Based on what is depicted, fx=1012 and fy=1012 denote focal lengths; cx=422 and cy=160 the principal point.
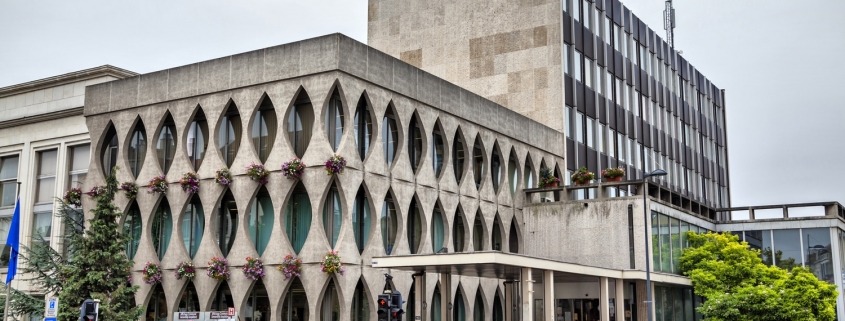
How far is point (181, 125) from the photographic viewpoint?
3912 centimetres

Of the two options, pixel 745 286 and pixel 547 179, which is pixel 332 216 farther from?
→ pixel 745 286

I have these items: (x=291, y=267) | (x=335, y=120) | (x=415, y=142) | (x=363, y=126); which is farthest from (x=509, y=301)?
(x=335, y=120)

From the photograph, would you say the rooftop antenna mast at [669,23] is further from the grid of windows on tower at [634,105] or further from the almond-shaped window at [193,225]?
the almond-shaped window at [193,225]

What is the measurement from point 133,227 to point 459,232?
13.6 m

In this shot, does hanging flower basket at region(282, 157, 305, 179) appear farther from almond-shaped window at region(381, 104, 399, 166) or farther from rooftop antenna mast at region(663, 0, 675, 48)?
rooftop antenna mast at region(663, 0, 675, 48)

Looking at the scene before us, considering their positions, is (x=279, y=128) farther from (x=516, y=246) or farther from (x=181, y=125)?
(x=516, y=246)

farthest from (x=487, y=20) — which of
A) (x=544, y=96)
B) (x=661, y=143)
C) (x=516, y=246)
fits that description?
(x=661, y=143)

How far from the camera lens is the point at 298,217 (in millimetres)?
36625

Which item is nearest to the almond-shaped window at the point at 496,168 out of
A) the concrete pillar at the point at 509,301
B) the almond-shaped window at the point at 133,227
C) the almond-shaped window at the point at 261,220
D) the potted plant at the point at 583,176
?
the potted plant at the point at 583,176

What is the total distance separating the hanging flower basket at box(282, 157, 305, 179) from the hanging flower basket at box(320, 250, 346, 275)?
3.11 meters

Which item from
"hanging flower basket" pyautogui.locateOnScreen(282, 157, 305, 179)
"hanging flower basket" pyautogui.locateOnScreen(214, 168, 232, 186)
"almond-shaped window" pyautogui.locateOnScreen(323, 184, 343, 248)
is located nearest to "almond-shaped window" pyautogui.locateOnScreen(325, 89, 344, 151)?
"hanging flower basket" pyautogui.locateOnScreen(282, 157, 305, 179)

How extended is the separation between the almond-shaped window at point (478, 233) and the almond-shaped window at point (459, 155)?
2125 millimetres

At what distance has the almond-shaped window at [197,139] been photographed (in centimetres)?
3925

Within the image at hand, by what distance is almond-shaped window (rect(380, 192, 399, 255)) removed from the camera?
38156 mm
